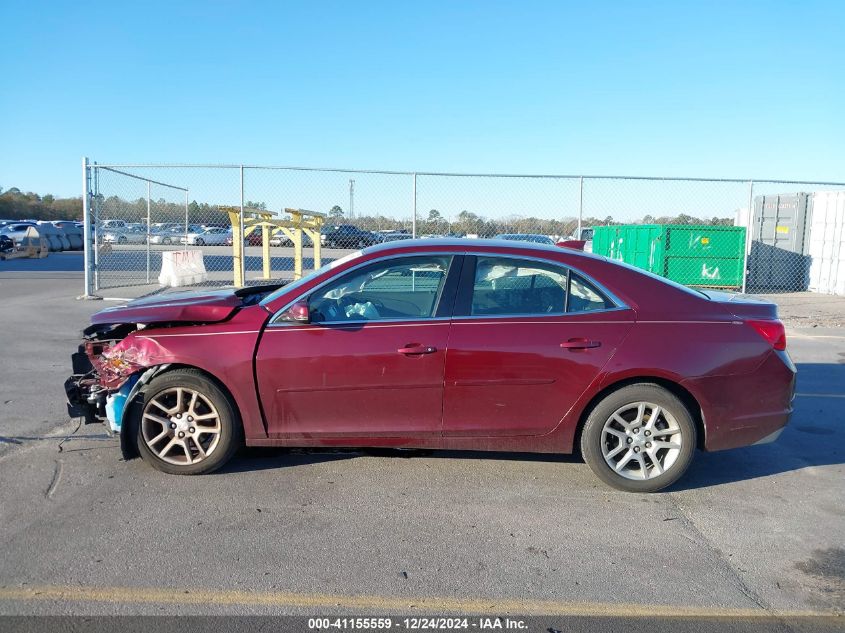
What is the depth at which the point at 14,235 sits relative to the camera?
3341cm

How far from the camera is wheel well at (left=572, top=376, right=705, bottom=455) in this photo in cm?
470

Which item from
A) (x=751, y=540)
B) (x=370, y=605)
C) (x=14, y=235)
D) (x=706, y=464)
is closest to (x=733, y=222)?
(x=706, y=464)

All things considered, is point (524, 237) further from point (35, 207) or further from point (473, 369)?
point (35, 207)

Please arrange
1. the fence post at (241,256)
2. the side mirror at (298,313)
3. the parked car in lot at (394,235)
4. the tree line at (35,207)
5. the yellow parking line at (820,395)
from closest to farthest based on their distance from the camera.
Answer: the side mirror at (298,313) → the yellow parking line at (820,395) → the fence post at (241,256) → the parked car in lot at (394,235) → the tree line at (35,207)

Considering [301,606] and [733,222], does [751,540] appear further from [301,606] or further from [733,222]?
[733,222]

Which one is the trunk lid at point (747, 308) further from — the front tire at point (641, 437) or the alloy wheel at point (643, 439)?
the alloy wheel at point (643, 439)

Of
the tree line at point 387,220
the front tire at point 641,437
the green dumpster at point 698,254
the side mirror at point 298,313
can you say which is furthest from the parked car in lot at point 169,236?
the front tire at point 641,437

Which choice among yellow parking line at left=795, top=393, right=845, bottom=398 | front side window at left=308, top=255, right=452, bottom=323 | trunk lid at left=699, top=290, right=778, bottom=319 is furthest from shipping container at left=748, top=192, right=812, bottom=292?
front side window at left=308, top=255, right=452, bottom=323

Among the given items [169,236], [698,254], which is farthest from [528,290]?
[169,236]

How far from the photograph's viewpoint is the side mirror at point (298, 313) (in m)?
4.55

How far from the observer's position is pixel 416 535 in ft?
13.3

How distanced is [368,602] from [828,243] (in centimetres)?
1808

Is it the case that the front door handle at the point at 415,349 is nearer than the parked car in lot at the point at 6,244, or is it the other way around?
the front door handle at the point at 415,349

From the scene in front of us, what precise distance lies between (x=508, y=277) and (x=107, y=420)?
9.94 ft
